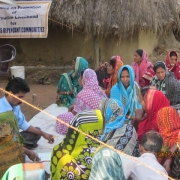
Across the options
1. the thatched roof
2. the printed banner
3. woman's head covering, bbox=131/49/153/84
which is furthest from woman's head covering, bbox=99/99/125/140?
the thatched roof

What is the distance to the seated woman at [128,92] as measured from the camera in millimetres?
4957

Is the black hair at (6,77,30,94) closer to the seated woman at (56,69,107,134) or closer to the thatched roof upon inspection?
the seated woman at (56,69,107,134)

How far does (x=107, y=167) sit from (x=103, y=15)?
26.5 feet

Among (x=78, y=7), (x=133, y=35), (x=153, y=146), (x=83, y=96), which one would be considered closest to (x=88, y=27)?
(x=78, y=7)

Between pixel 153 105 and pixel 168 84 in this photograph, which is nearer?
pixel 153 105

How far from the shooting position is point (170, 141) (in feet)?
11.4

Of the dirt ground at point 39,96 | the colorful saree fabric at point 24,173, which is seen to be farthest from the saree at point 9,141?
the dirt ground at point 39,96

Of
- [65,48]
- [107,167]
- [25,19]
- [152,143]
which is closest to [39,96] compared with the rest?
[25,19]

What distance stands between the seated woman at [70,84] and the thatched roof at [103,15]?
3.27 meters

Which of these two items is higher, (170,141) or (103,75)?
(170,141)

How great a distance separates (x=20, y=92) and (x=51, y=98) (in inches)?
203

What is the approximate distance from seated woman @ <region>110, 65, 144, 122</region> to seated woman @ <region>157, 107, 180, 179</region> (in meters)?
1.29

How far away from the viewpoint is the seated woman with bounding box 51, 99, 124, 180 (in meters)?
2.86

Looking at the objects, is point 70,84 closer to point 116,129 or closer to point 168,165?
point 116,129
